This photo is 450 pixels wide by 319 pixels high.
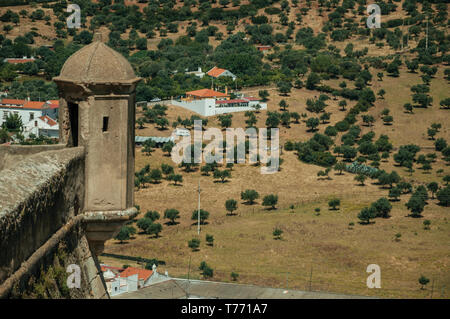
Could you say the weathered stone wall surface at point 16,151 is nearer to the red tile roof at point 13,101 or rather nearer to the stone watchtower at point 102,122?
the stone watchtower at point 102,122

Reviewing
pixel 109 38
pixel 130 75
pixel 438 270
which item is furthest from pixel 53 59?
pixel 130 75

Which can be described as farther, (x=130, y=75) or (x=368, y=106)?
(x=368, y=106)

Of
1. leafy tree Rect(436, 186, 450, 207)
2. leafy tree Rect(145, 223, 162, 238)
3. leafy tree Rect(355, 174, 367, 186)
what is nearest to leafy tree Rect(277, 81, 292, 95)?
leafy tree Rect(355, 174, 367, 186)

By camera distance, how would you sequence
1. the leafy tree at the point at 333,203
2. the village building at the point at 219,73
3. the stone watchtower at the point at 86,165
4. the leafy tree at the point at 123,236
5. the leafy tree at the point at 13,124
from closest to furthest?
the stone watchtower at the point at 86,165 → the leafy tree at the point at 123,236 → the leafy tree at the point at 333,203 → the leafy tree at the point at 13,124 → the village building at the point at 219,73

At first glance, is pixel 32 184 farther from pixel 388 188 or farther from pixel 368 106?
pixel 368 106

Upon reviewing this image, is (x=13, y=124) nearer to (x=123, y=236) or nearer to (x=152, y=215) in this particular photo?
(x=152, y=215)

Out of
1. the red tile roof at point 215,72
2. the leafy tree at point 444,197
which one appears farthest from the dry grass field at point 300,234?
the red tile roof at point 215,72

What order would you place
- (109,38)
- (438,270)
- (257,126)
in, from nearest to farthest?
(438,270), (257,126), (109,38)

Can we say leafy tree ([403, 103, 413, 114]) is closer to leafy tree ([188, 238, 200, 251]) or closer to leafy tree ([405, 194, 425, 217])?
Result: leafy tree ([405, 194, 425, 217])
